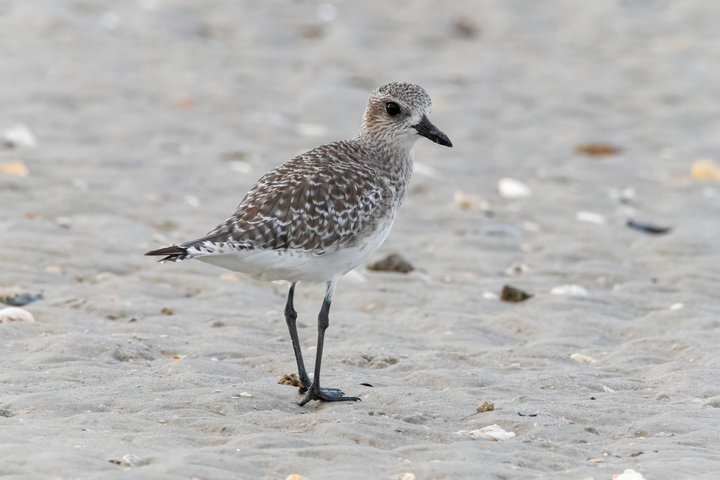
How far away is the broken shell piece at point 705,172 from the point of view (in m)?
11.6

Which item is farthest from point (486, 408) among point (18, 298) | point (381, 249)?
point (381, 249)

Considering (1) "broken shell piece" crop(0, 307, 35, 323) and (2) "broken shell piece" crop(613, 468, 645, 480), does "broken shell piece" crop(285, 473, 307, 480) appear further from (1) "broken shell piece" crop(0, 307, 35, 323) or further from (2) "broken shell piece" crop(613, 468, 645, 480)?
(1) "broken shell piece" crop(0, 307, 35, 323)

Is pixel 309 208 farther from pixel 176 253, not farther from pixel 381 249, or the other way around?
pixel 381 249

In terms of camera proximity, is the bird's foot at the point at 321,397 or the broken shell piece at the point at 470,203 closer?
the bird's foot at the point at 321,397

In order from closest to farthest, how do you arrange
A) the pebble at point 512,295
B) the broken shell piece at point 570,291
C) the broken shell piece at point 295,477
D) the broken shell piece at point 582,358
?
the broken shell piece at point 295,477, the broken shell piece at point 582,358, the pebble at point 512,295, the broken shell piece at point 570,291

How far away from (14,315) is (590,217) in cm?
561

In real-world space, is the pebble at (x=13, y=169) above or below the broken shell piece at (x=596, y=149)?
below

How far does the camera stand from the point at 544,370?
656 centimetres

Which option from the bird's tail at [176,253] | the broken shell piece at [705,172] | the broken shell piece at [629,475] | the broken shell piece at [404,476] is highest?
the broken shell piece at [705,172]

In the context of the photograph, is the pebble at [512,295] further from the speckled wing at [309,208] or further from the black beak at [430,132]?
the speckled wing at [309,208]

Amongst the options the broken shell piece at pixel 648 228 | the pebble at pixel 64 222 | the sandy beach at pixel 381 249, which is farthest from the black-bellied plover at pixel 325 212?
the broken shell piece at pixel 648 228

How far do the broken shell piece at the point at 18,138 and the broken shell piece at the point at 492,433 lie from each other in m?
6.55

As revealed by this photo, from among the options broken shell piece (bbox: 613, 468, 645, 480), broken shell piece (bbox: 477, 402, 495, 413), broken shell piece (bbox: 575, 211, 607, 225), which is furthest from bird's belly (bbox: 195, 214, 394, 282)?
broken shell piece (bbox: 575, 211, 607, 225)

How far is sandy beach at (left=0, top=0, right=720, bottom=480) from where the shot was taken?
5.16 meters
